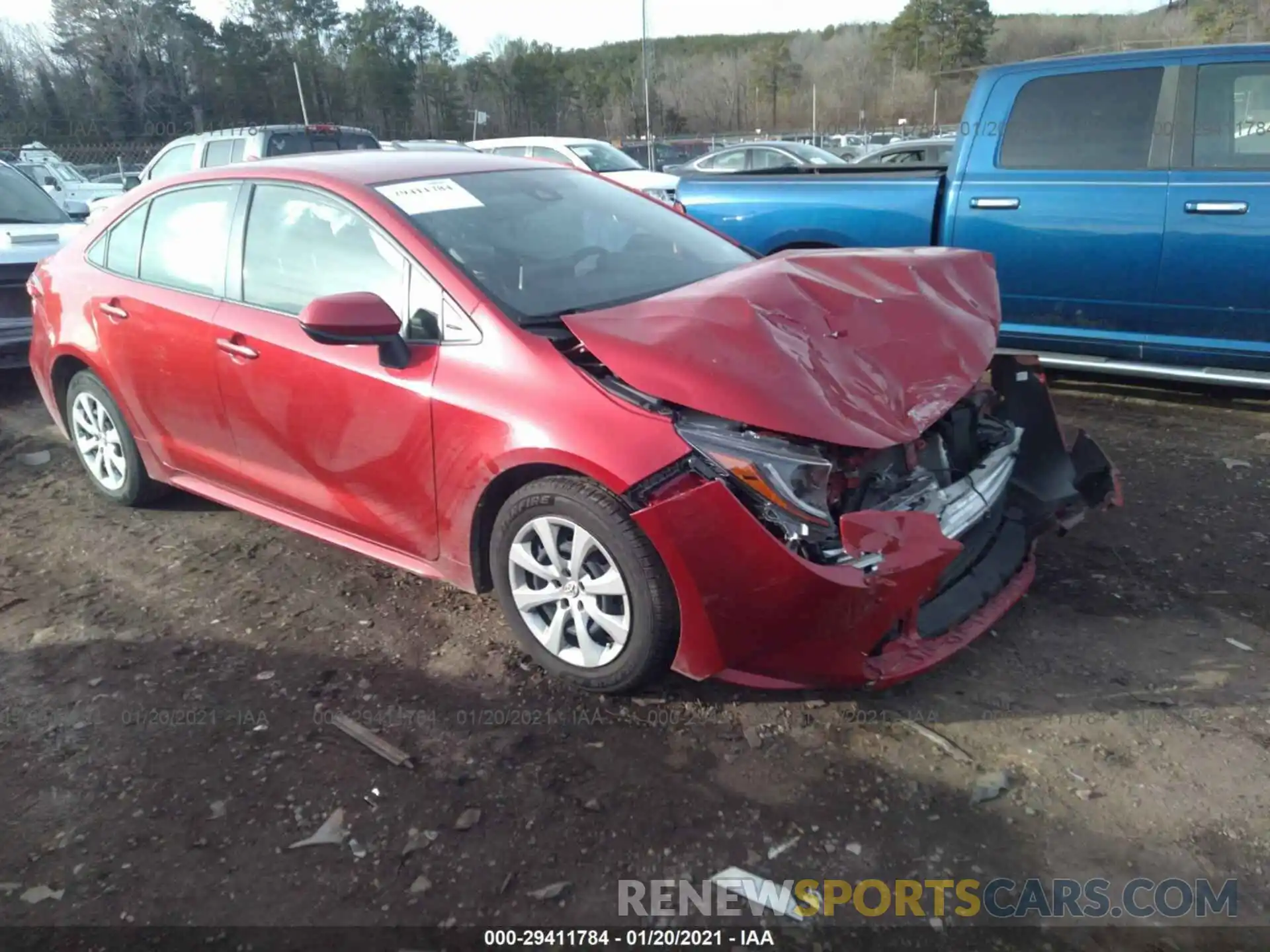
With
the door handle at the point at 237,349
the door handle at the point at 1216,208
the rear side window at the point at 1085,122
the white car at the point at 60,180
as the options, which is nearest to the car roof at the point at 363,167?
the door handle at the point at 237,349

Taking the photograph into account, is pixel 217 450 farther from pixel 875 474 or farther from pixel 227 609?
pixel 875 474

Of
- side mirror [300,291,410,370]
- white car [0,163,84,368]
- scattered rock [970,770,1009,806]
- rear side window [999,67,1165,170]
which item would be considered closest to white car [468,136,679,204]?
white car [0,163,84,368]

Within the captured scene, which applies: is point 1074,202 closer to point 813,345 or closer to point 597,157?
point 813,345

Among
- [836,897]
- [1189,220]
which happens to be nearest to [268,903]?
[836,897]

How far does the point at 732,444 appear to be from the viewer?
2.63 m

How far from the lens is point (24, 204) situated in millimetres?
7812

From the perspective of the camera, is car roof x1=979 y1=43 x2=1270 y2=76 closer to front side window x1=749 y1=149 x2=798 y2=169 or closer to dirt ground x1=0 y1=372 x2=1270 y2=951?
dirt ground x1=0 y1=372 x2=1270 y2=951

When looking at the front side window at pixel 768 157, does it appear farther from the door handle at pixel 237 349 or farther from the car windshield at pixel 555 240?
the door handle at pixel 237 349

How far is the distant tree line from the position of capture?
35469 mm

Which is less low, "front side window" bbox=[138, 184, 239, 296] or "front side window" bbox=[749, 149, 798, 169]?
"front side window" bbox=[138, 184, 239, 296]

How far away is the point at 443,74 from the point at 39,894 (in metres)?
57.1

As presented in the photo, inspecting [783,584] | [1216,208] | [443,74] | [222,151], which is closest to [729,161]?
[222,151]
